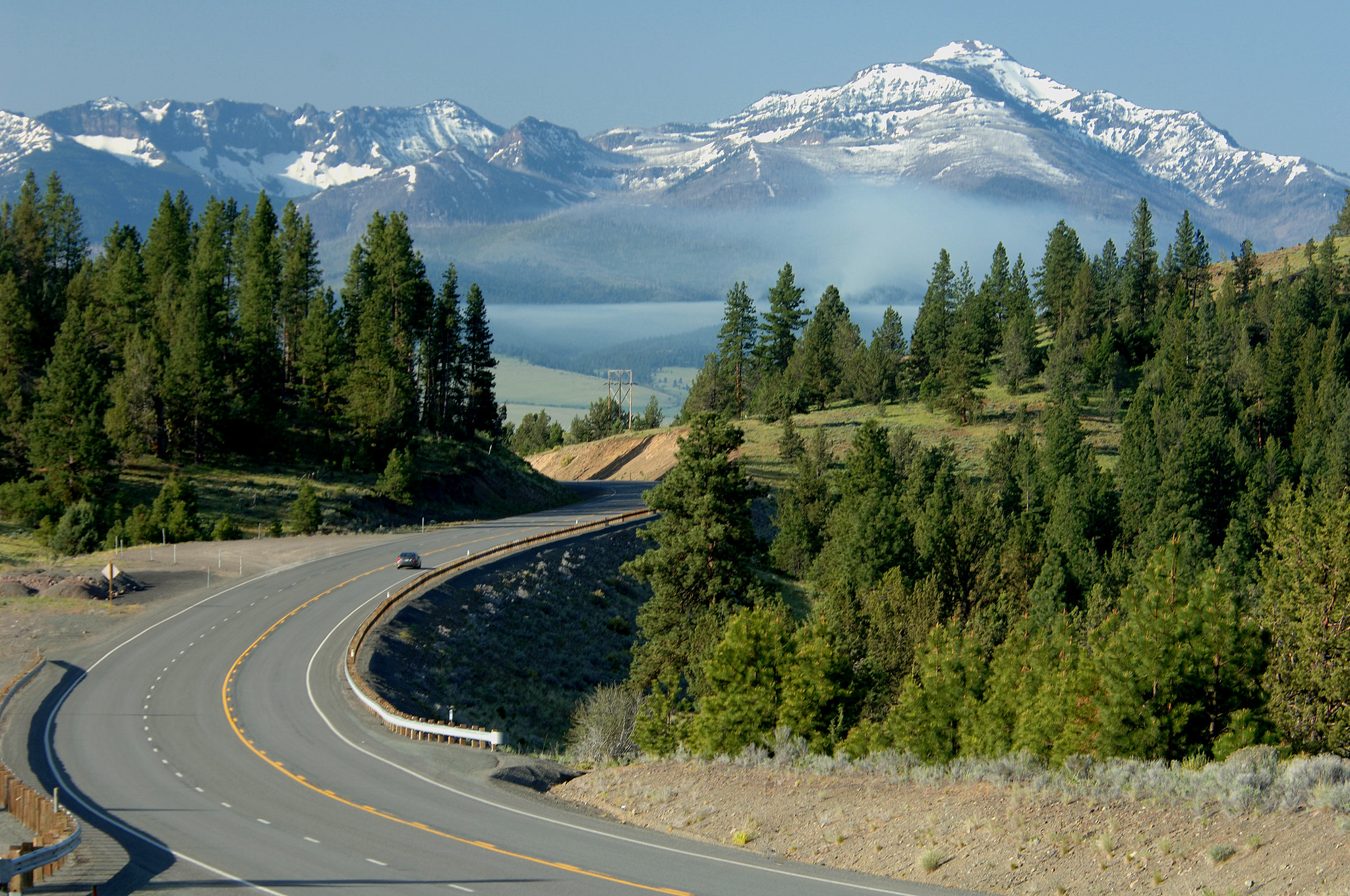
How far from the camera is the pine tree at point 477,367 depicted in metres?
103

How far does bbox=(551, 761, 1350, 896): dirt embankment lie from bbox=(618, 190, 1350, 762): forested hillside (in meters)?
3.76

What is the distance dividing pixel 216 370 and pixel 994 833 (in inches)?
2767

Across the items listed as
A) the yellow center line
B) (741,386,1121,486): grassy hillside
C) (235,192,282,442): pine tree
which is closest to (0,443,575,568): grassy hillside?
(235,192,282,442): pine tree

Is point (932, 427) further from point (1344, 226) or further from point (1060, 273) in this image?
point (1344, 226)

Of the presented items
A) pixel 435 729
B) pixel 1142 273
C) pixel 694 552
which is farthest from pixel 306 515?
pixel 1142 273

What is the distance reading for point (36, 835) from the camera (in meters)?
20.4

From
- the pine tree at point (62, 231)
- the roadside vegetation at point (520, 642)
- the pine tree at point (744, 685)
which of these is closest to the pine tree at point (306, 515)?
the roadside vegetation at point (520, 642)

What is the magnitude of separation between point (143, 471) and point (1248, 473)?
80.7m

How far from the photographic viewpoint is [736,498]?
4338cm

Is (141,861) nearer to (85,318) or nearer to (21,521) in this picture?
(21,521)

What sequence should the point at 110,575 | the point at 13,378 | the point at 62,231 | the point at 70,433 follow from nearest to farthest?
1. the point at 110,575
2. the point at 70,433
3. the point at 13,378
4. the point at 62,231

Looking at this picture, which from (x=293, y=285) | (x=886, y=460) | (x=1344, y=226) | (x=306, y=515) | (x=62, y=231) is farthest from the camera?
(x=1344, y=226)

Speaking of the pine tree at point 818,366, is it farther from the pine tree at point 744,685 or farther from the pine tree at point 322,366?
the pine tree at point 744,685

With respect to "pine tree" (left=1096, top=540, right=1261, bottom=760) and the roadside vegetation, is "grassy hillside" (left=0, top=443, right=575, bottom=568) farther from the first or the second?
"pine tree" (left=1096, top=540, right=1261, bottom=760)
